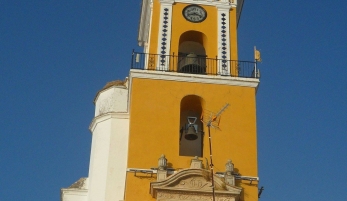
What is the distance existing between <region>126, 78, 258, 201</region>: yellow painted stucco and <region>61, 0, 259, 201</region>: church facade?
0.9 inches

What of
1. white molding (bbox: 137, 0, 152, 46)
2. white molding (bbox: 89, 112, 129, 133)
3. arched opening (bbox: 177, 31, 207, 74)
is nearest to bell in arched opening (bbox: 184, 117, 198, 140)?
arched opening (bbox: 177, 31, 207, 74)

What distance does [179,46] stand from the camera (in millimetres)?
20078

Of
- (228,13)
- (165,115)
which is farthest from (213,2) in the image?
(165,115)

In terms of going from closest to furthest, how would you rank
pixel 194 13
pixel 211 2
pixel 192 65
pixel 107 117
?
pixel 107 117 → pixel 192 65 → pixel 194 13 → pixel 211 2

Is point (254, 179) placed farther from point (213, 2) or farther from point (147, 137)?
point (213, 2)

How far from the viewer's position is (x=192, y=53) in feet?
63.6

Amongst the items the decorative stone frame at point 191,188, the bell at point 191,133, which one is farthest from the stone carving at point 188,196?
the bell at point 191,133

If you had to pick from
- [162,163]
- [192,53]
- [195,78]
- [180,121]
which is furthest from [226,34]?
[162,163]

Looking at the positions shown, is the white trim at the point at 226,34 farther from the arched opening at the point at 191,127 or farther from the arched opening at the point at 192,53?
the arched opening at the point at 191,127

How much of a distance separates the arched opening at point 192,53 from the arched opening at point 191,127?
95 cm

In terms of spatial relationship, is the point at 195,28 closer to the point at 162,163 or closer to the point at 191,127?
the point at 191,127

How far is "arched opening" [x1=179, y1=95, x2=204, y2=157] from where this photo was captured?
58.6 feet

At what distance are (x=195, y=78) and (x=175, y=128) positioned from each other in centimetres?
151

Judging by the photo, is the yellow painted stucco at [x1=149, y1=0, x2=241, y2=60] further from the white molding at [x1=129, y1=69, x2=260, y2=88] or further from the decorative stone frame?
the decorative stone frame
